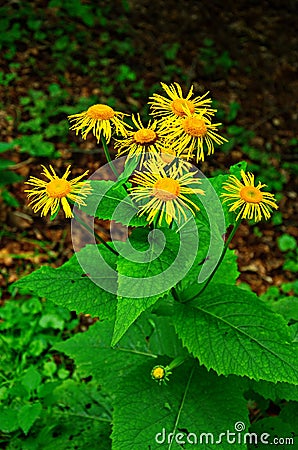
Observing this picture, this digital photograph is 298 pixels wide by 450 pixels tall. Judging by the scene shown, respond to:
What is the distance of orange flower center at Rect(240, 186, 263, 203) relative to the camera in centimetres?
137

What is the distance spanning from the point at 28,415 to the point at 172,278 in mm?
1197

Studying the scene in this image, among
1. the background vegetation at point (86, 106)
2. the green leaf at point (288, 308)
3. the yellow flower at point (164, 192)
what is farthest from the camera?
the background vegetation at point (86, 106)

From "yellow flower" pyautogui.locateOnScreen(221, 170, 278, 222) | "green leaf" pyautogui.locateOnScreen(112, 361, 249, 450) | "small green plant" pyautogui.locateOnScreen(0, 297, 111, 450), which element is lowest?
"small green plant" pyautogui.locateOnScreen(0, 297, 111, 450)

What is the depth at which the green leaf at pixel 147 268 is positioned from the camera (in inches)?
49.6

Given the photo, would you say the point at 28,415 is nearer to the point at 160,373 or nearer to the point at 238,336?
the point at 160,373

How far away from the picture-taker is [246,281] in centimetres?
344

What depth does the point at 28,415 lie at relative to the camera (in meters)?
2.20

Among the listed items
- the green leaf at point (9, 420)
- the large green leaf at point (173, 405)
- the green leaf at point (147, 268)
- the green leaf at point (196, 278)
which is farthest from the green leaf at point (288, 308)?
the green leaf at point (9, 420)

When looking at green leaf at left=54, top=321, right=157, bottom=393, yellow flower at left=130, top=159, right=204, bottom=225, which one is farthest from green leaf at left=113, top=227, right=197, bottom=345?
green leaf at left=54, top=321, right=157, bottom=393

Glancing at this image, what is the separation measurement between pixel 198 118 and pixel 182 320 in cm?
57

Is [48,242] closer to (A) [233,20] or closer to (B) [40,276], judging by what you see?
(B) [40,276]

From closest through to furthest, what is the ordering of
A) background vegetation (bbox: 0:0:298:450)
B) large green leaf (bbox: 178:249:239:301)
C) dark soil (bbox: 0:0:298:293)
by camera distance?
large green leaf (bbox: 178:249:239:301)
background vegetation (bbox: 0:0:298:450)
dark soil (bbox: 0:0:298:293)

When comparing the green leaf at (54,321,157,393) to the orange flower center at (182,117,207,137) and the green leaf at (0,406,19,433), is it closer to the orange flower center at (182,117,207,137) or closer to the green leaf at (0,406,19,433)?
the green leaf at (0,406,19,433)

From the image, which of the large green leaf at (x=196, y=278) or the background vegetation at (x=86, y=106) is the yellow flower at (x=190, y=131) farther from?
the background vegetation at (x=86, y=106)
